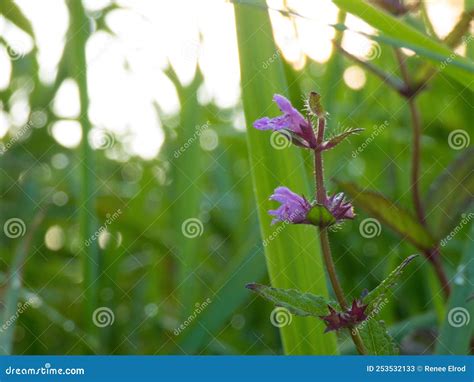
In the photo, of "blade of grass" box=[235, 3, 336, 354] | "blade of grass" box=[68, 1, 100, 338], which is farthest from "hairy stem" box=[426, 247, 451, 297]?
"blade of grass" box=[68, 1, 100, 338]

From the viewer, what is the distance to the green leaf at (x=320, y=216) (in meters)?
0.54

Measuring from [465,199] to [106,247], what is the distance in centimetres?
59

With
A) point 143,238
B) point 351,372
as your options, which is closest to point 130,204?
point 143,238

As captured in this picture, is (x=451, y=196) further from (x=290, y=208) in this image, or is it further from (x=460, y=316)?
(x=290, y=208)

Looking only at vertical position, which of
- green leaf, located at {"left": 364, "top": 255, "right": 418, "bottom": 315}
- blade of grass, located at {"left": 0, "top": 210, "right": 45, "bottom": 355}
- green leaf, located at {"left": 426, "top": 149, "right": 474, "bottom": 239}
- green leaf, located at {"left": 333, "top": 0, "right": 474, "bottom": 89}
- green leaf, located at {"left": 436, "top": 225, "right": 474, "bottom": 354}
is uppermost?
green leaf, located at {"left": 333, "top": 0, "right": 474, "bottom": 89}

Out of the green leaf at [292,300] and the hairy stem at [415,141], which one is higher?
the hairy stem at [415,141]

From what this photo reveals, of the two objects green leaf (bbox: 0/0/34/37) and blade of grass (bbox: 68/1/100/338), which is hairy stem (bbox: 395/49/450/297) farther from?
green leaf (bbox: 0/0/34/37)

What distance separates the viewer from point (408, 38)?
69 centimetres

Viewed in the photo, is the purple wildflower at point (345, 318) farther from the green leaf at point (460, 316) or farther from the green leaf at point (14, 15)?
the green leaf at point (14, 15)

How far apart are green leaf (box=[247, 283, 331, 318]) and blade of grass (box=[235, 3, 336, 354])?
4.5 inches

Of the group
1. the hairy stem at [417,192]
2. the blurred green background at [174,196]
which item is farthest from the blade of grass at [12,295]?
the hairy stem at [417,192]

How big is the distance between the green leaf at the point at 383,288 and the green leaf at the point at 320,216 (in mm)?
71

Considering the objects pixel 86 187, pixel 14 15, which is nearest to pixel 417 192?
pixel 86 187

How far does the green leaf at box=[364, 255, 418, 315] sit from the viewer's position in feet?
1.65
